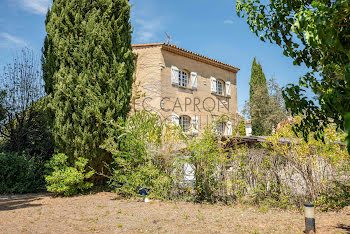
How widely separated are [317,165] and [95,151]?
6025mm

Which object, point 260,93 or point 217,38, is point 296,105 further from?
point 260,93

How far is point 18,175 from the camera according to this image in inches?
344

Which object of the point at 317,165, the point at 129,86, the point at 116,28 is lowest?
the point at 317,165

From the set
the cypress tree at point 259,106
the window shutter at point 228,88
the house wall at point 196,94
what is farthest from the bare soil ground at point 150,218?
the cypress tree at point 259,106

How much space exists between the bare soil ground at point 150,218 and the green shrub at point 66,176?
0.67m

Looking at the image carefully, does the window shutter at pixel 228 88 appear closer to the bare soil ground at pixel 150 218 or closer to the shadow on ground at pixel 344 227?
the bare soil ground at pixel 150 218

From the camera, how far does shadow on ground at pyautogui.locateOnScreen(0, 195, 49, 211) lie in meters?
6.48

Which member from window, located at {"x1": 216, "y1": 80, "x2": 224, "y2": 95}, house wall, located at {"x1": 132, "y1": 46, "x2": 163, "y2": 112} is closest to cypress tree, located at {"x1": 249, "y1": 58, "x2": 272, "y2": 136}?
window, located at {"x1": 216, "y1": 80, "x2": 224, "y2": 95}

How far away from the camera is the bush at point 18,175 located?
8.45 metres

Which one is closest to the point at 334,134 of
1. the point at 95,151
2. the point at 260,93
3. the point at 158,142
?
the point at 158,142

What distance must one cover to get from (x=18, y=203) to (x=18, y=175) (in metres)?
2.07

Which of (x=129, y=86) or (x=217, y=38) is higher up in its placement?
(x=217, y=38)

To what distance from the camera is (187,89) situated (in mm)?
15141

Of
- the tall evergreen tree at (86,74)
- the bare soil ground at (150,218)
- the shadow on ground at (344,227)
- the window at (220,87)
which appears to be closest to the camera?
the shadow on ground at (344,227)
